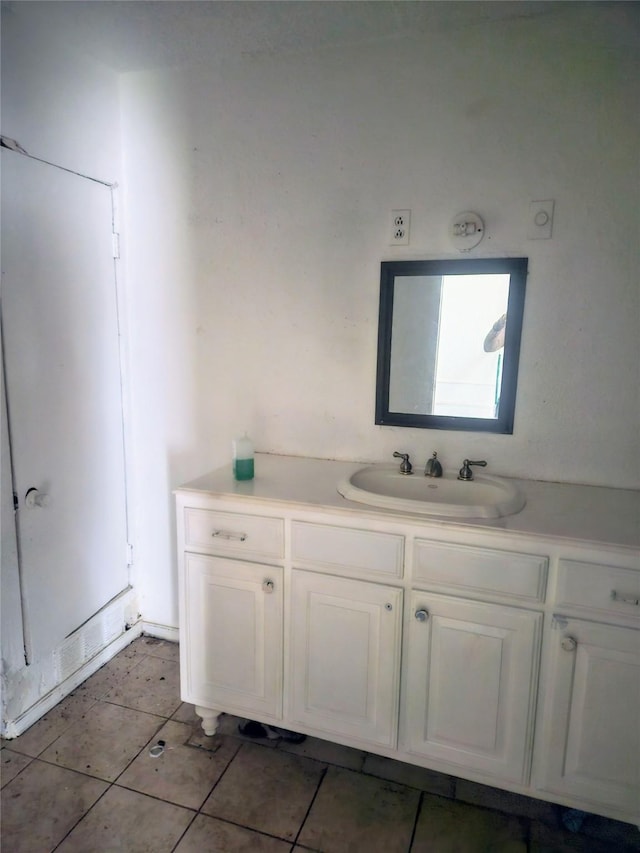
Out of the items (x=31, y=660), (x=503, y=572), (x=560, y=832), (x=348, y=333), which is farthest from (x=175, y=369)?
(x=560, y=832)

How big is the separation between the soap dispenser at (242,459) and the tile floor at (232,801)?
92 centimetres

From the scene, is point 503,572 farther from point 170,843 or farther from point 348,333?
point 170,843

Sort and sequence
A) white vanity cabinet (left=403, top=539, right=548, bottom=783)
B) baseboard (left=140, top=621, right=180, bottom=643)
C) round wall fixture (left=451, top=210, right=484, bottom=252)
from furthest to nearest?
baseboard (left=140, top=621, right=180, bottom=643)
round wall fixture (left=451, top=210, right=484, bottom=252)
white vanity cabinet (left=403, top=539, right=548, bottom=783)

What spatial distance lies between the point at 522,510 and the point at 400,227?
40.4 inches

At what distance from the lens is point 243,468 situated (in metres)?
1.80

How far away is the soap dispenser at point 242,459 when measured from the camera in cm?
179

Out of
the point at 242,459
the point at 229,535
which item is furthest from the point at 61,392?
the point at 229,535

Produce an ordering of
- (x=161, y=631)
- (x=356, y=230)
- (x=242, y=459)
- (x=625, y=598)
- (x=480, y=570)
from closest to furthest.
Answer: (x=625, y=598) → (x=480, y=570) → (x=242, y=459) → (x=356, y=230) → (x=161, y=631)

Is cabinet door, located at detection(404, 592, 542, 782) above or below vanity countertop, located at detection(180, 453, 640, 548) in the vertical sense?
below

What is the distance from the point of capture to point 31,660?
1.87m

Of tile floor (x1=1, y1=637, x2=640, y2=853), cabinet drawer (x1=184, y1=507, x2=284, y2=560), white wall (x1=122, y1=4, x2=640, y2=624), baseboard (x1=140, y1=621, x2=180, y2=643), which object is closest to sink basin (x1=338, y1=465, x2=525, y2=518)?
white wall (x1=122, y1=4, x2=640, y2=624)

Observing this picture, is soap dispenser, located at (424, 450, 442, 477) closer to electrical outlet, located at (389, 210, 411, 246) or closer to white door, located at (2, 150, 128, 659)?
electrical outlet, located at (389, 210, 411, 246)

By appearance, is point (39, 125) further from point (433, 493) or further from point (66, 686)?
point (66, 686)

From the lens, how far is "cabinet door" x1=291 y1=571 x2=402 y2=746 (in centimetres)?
157
